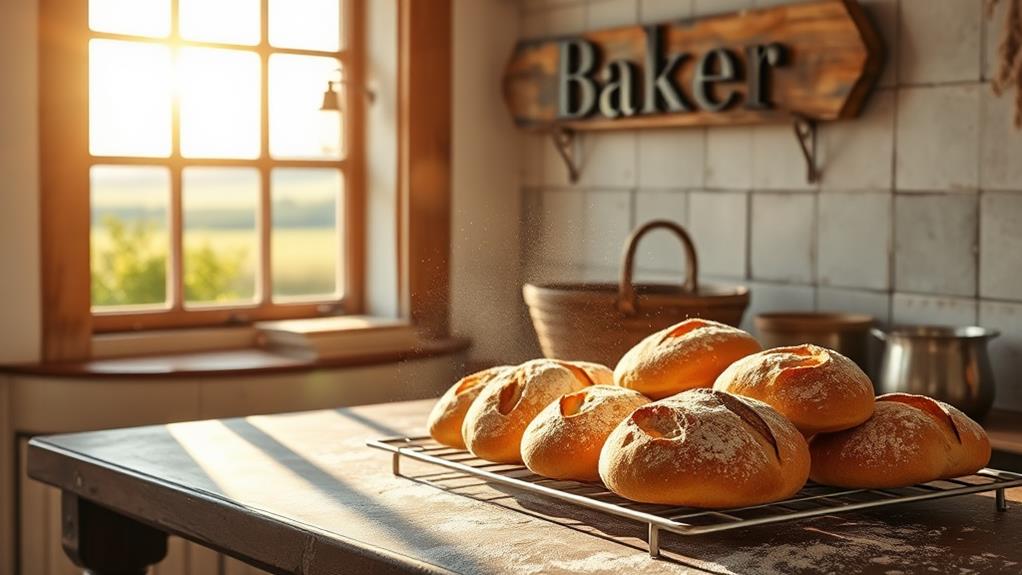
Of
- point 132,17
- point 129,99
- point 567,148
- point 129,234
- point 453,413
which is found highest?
point 132,17

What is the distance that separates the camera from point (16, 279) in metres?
3.09

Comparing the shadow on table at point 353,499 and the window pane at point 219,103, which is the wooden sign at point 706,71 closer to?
the window pane at point 219,103

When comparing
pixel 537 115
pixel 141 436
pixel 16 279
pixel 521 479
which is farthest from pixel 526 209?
pixel 521 479

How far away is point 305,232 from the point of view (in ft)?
12.0

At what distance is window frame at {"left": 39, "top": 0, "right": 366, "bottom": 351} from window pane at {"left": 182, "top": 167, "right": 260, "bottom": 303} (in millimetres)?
26

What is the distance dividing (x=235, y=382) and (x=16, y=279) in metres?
0.56

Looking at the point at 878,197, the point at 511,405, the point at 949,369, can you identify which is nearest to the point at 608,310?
the point at 949,369

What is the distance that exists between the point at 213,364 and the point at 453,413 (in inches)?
71.3

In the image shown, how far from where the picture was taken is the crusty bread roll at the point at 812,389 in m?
1.19

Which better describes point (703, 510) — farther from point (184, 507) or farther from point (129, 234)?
point (129, 234)

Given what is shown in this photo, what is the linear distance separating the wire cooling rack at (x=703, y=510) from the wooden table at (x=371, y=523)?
2 cm

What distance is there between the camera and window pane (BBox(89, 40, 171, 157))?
10.8ft

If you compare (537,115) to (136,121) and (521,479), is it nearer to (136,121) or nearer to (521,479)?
(136,121)

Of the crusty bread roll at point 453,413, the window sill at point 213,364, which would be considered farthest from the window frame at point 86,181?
the crusty bread roll at point 453,413
